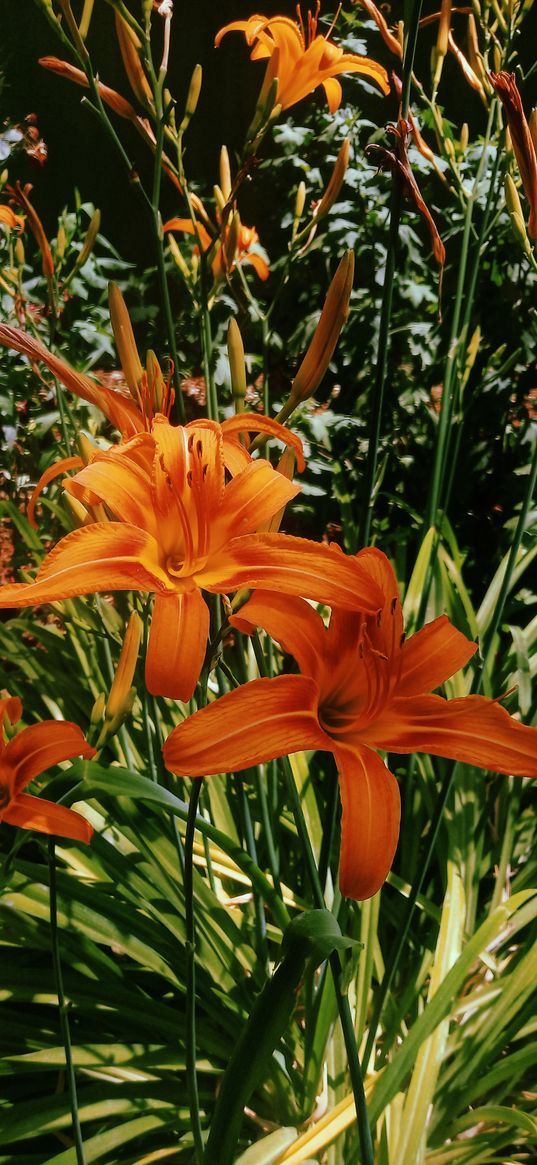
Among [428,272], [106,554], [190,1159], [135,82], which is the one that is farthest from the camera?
[428,272]

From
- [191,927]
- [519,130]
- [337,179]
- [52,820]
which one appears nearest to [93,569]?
[52,820]

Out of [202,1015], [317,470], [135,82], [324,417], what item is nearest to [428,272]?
[324,417]

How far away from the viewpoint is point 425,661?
0.61m

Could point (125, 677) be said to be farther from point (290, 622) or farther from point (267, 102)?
point (267, 102)

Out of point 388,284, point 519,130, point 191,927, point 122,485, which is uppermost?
point 519,130

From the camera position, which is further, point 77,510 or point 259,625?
point 77,510

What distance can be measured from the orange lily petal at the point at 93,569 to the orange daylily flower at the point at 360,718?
0.26 ft

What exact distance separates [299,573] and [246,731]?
0.35 ft

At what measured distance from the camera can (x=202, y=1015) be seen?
131 centimetres

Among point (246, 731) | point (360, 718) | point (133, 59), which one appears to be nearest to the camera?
point (246, 731)

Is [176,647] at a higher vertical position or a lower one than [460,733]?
higher

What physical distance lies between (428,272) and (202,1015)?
2.25m

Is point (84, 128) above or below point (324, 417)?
above

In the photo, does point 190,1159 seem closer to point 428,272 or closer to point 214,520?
point 214,520
